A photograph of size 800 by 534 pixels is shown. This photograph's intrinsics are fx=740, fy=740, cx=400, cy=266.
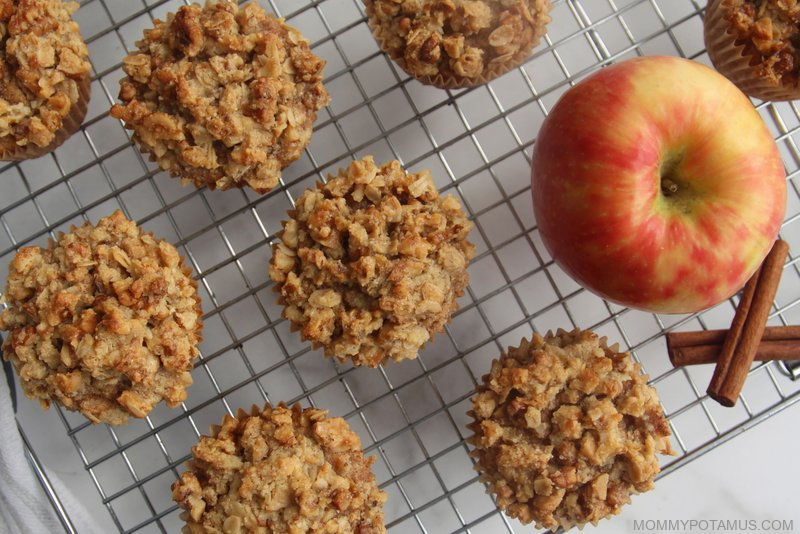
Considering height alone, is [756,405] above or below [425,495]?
below

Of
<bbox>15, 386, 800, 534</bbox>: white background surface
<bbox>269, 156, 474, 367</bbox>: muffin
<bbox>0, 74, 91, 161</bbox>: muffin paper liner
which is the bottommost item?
<bbox>15, 386, 800, 534</bbox>: white background surface

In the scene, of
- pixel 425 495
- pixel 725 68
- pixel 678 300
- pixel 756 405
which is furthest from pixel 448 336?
pixel 725 68

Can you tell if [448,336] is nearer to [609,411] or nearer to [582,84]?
[609,411]

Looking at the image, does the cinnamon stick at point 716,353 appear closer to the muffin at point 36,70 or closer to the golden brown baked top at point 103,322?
the golden brown baked top at point 103,322

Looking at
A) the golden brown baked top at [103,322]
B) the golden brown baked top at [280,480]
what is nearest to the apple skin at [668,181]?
the golden brown baked top at [280,480]


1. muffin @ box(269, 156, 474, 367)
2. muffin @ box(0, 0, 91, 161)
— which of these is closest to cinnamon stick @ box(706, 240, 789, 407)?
muffin @ box(269, 156, 474, 367)

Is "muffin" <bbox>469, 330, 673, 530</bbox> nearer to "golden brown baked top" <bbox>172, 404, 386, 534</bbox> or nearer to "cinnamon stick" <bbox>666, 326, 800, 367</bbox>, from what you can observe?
"cinnamon stick" <bbox>666, 326, 800, 367</bbox>

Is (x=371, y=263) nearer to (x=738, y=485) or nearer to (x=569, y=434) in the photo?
(x=569, y=434)

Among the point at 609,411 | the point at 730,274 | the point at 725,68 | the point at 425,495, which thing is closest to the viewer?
the point at 730,274
